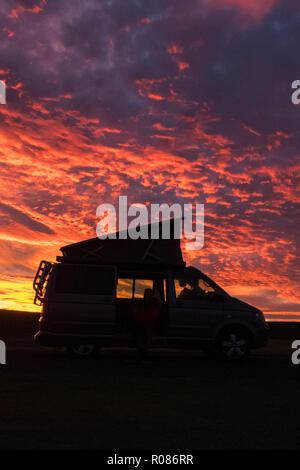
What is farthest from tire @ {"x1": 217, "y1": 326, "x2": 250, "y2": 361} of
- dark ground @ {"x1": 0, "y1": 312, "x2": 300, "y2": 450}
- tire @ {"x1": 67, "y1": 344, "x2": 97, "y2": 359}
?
tire @ {"x1": 67, "y1": 344, "x2": 97, "y2": 359}

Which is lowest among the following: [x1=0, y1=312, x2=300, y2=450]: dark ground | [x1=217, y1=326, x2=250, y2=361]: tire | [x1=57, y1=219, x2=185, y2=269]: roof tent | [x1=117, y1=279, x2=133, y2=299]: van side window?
[x1=0, y1=312, x2=300, y2=450]: dark ground

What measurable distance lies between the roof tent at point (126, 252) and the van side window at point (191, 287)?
1.11ft

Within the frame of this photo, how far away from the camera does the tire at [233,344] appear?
12.9m

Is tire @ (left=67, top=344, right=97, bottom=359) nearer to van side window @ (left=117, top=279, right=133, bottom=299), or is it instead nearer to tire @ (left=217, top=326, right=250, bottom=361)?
van side window @ (left=117, top=279, right=133, bottom=299)

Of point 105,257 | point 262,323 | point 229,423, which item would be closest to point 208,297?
point 262,323

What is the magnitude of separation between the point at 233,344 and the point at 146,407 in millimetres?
6736

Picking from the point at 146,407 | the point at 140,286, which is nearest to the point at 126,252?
the point at 140,286

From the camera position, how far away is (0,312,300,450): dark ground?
4.90 meters

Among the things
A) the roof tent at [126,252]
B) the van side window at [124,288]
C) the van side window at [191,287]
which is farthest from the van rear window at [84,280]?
the van side window at [191,287]

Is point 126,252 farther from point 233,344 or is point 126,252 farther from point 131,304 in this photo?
point 233,344

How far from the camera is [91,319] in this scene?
504 inches

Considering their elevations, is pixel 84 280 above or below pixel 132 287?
above

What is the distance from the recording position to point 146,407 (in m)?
6.56
